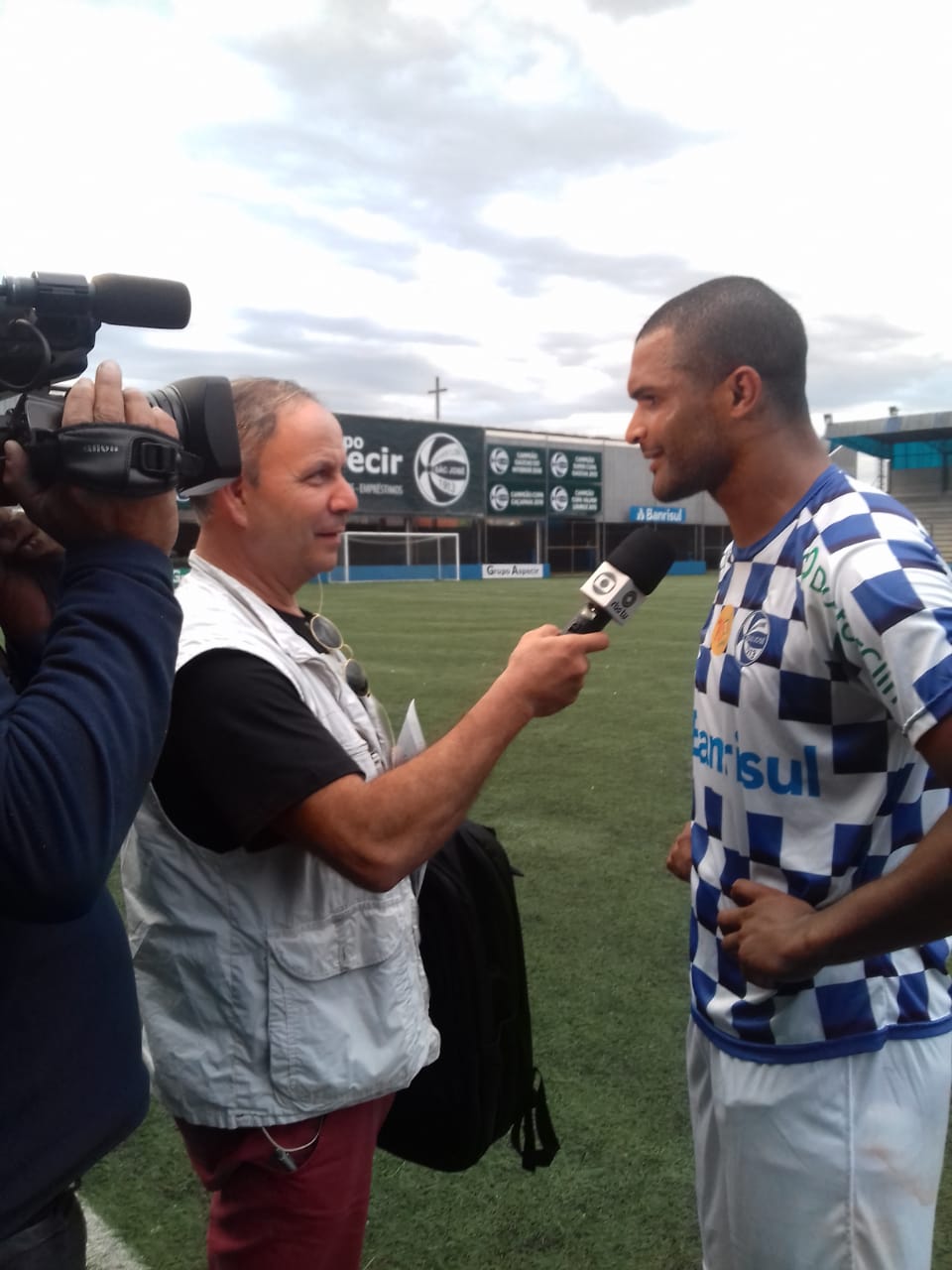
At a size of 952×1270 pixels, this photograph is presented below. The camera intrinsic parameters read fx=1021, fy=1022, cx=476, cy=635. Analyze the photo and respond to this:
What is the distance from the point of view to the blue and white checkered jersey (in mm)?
1385

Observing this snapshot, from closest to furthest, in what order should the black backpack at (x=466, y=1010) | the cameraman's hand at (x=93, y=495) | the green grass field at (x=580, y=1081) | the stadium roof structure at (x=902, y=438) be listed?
the cameraman's hand at (x=93, y=495) < the black backpack at (x=466, y=1010) < the green grass field at (x=580, y=1081) < the stadium roof structure at (x=902, y=438)

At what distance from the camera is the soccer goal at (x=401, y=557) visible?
109 ft

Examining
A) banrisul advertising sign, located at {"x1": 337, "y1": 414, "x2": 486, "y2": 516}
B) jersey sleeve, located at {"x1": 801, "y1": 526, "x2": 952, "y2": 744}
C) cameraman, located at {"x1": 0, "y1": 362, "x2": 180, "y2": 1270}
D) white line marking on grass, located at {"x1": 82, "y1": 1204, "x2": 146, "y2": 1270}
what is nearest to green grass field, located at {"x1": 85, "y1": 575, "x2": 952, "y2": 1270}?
white line marking on grass, located at {"x1": 82, "y1": 1204, "x2": 146, "y2": 1270}

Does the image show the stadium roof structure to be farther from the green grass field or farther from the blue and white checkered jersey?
the blue and white checkered jersey

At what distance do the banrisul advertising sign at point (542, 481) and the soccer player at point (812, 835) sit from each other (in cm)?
3595

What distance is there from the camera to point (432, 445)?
35.4 metres

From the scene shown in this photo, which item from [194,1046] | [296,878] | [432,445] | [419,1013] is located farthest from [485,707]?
[432,445]

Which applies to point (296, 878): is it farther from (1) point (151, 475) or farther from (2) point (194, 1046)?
(1) point (151, 475)

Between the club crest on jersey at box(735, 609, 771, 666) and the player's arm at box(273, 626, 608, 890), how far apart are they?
31 centimetres

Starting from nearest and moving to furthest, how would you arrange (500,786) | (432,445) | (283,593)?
(283,593), (500,786), (432,445)

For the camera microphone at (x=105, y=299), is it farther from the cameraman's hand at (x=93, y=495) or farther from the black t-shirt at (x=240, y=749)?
Result: the black t-shirt at (x=240, y=749)

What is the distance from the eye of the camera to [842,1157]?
4.91 ft

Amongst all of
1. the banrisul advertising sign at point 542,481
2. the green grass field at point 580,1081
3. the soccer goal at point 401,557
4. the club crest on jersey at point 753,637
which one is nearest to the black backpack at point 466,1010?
the club crest on jersey at point 753,637

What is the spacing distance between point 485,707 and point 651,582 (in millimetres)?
429
